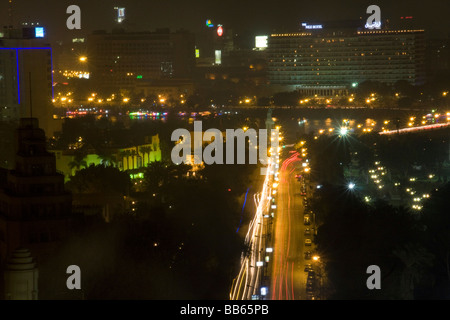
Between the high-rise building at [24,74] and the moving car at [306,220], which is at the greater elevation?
the high-rise building at [24,74]

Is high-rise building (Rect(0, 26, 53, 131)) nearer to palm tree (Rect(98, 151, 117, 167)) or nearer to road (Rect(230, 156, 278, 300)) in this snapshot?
palm tree (Rect(98, 151, 117, 167))

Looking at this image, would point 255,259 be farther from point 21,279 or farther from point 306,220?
point 21,279

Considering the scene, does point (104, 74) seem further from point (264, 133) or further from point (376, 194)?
point (376, 194)

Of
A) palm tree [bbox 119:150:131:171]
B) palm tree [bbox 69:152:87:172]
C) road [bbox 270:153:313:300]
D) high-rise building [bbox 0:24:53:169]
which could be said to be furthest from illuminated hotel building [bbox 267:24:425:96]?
palm tree [bbox 69:152:87:172]

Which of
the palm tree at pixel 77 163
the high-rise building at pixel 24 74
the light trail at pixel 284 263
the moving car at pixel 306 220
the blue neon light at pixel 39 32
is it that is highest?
the blue neon light at pixel 39 32

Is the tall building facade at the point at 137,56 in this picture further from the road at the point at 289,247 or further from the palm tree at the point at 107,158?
the road at the point at 289,247

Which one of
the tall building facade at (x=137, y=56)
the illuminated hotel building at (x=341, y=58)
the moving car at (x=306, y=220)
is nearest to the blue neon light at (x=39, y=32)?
the moving car at (x=306, y=220)
